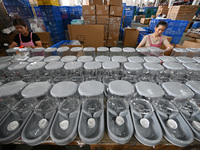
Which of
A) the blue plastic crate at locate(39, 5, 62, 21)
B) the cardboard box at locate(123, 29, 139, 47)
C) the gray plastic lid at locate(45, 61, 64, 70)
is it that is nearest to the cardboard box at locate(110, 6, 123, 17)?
the cardboard box at locate(123, 29, 139, 47)

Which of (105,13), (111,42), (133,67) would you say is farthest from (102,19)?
(133,67)

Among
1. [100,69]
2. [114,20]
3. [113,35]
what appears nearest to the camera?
[100,69]

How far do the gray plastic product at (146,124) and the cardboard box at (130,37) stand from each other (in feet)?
10.8

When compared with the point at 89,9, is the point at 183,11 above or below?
above

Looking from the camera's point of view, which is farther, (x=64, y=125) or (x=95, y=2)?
(x=95, y=2)

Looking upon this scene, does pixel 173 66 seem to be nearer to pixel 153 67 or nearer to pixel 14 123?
pixel 153 67

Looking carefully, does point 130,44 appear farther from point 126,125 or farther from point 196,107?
point 126,125

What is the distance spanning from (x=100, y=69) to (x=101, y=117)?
0.47 meters

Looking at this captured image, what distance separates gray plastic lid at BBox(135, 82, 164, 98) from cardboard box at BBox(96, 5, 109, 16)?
9.92 feet

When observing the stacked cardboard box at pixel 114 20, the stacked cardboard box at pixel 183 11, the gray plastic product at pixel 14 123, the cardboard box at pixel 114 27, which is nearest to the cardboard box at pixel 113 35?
the stacked cardboard box at pixel 114 20

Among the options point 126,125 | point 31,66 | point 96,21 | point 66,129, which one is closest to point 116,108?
point 126,125

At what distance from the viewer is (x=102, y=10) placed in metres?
2.75

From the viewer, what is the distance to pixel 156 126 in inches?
21.1

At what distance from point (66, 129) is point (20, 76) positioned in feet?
2.66
